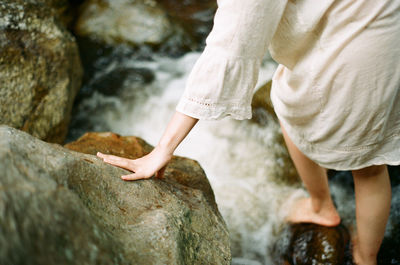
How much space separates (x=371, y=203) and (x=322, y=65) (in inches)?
33.4

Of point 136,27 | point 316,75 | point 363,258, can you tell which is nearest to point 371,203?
point 363,258

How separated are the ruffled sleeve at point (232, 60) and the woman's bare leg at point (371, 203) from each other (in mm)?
764

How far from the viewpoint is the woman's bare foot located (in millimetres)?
2291

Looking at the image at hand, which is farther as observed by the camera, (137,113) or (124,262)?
(137,113)

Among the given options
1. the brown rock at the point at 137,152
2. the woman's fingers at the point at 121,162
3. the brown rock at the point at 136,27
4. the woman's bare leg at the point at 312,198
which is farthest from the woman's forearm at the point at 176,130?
the brown rock at the point at 136,27

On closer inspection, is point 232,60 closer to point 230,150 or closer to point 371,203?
point 371,203

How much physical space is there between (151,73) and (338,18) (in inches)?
118

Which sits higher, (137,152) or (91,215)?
(91,215)

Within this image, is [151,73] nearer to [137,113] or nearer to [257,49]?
[137,113]

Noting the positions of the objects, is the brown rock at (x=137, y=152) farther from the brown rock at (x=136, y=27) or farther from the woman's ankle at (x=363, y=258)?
the brown rock at (x=136, y=27)

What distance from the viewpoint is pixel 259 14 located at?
110cm

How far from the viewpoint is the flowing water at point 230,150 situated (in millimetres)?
2510

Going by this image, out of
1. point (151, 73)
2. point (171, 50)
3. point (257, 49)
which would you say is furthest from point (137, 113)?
point (257, 49)

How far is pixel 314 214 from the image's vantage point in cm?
234
